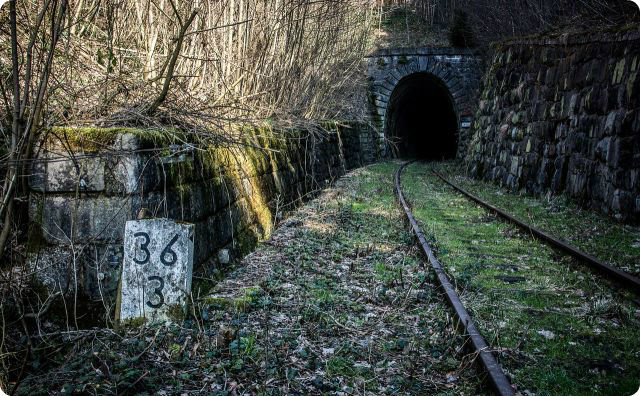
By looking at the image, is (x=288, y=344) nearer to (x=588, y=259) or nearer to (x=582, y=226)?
(x=588, y=259)

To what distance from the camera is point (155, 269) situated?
13.6 feet

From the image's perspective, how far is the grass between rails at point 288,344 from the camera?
347 cm

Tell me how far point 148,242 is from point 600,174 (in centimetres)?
826

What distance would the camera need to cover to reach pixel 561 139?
11727mm

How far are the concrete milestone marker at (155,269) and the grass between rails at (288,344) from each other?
0.17 metres

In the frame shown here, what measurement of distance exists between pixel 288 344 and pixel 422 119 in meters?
37.7

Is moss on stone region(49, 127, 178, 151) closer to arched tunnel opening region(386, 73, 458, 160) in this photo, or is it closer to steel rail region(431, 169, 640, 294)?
steel rail region(431, 169, 640, 294)

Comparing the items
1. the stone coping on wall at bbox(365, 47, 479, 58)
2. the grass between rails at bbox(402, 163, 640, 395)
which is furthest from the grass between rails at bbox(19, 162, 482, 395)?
the stone coping on wall at bbox(365, 47, 479, 58)

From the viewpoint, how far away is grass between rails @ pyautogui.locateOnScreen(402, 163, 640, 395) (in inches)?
143

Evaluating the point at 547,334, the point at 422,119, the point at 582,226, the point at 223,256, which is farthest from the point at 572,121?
the point at 422,119

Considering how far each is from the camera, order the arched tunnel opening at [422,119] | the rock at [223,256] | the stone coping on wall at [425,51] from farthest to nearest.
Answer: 1. the arched tunnel opening at [422,119]
2. the stone coping on wall at [425,51]
3. the rock at [223,256]

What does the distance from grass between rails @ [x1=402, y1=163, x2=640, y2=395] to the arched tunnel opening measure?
64.7 ft

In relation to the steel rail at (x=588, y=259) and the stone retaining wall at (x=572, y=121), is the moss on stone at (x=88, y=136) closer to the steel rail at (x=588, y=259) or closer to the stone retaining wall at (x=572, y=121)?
the steel rail at (x=588, y=259)

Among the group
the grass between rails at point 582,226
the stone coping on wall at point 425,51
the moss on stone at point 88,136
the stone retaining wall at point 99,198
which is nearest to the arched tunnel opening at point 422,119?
the stone coping on wall at point 425,51
